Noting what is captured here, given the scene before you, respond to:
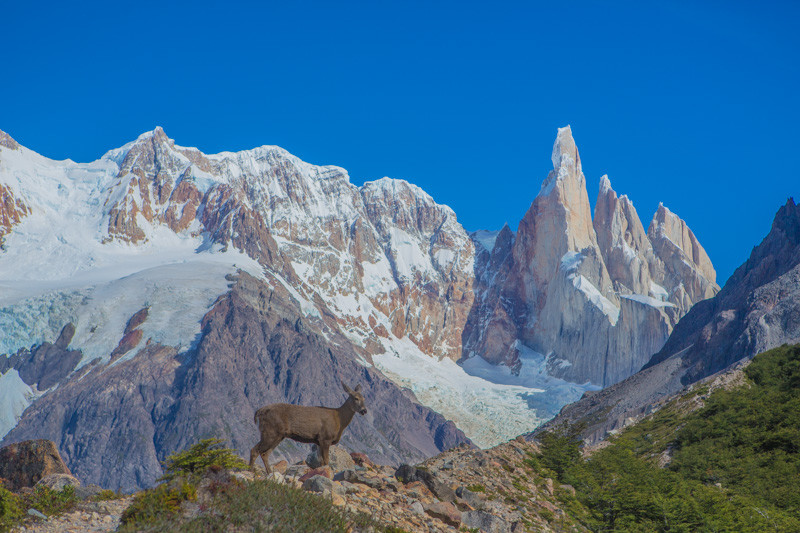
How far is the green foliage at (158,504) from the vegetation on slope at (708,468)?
1717 centimetres

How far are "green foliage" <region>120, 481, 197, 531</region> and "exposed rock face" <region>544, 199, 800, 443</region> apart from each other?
9071 centimetres

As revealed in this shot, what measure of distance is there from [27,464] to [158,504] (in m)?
11.7

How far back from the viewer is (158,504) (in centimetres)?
1398

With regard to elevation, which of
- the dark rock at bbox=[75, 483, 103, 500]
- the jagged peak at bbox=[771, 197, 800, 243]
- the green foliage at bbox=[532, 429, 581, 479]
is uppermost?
the jagged peak at bbox=[771, 197, 800, 243]

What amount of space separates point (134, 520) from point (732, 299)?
7170 inches

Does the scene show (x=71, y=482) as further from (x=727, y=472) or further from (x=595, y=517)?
(x=727, y=472)

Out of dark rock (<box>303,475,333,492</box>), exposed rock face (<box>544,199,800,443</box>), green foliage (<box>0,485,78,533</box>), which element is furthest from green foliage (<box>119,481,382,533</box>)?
exposed rock face (<box>544,199,800,443</box>)

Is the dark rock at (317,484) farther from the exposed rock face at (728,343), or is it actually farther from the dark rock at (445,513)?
the exposed rock face at (728,343)

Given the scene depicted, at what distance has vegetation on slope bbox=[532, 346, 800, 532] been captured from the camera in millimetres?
25750

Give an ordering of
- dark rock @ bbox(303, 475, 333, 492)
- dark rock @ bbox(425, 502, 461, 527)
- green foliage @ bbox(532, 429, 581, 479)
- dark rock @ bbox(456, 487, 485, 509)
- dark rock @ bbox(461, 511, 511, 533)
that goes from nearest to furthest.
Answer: dark rock @ bbox(303, 475, 333, 492), dark rock @ bbox(425, 502, 461, 527), dark rock @ bbox(461, 511, 511, 533), dark rock @ bbox(456, 487, 485, 509), green foliage @ bbox(532, 429, 581, 479)

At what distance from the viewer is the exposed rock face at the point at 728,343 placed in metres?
115

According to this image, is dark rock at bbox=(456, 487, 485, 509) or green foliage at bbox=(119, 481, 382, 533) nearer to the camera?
green foliage at bbox=(119, 481, 382, 533)

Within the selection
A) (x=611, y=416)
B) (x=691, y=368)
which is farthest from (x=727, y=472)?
(x=691, y=368)

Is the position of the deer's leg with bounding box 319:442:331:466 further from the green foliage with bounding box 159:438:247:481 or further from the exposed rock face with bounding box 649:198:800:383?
the exposed rock face with bounding box 649:198:800:383
